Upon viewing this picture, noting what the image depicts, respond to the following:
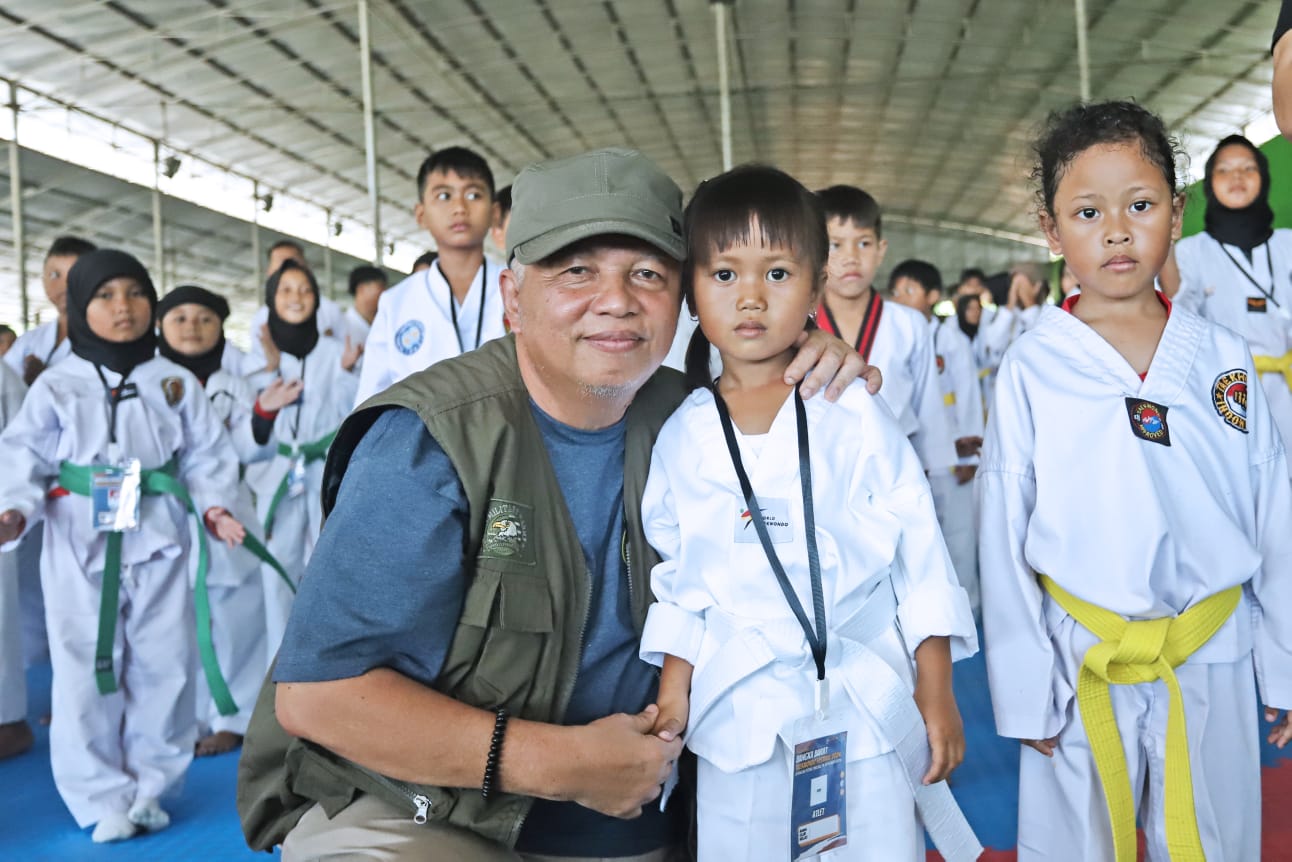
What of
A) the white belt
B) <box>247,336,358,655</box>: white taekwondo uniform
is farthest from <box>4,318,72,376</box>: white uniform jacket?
the white belt

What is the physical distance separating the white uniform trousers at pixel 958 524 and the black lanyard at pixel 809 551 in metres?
2.62

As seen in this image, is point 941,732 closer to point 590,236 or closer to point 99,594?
point 590,236

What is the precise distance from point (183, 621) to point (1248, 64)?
15.6m

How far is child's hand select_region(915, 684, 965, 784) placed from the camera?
145 centimetres

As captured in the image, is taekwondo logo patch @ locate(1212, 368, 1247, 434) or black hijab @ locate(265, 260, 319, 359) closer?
taekwondo logo patch @ locate(1212, 368, 1247, 434)

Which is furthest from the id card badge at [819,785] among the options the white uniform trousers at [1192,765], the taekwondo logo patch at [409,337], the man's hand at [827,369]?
the taekwondo logo patch at [409,337]

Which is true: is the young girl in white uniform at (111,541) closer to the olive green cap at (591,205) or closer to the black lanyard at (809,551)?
the olive green cap at (591,205)

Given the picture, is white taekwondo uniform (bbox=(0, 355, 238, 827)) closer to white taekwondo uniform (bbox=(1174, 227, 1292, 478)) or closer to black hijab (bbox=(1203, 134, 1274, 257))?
white taekwondo uniform (bbox=(1174, 227, 1292, 478))

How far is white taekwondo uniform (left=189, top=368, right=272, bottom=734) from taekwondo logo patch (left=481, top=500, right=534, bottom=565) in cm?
281

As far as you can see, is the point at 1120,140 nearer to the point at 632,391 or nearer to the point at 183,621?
the point at 632,391

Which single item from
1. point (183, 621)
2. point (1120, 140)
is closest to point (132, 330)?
point (183, 621)

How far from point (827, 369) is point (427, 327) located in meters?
2.28

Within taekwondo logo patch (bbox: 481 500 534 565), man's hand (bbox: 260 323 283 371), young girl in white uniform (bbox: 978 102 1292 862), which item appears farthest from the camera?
man's hand (bbox: 260 323 283 371)

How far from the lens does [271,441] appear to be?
449 cm
